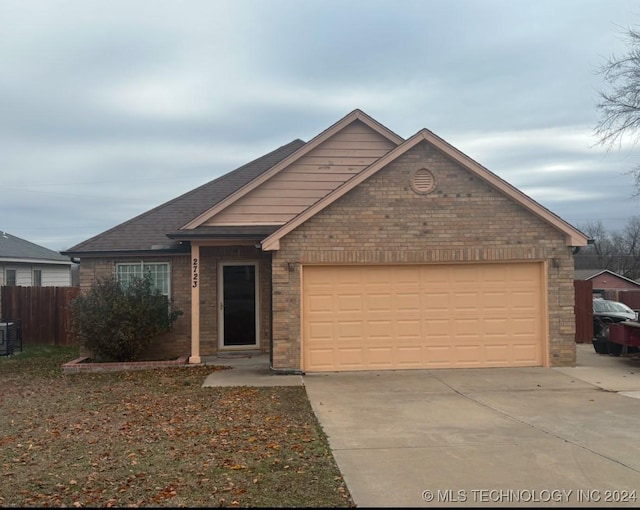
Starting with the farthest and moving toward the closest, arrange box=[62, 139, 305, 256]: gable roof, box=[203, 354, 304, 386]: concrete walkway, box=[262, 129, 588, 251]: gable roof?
box=[62, 139, 305, 256]: gable roof < box=[262, 129, 588, 251]: gable roof < box=[203, 354, 304, 386]: concrete walkway

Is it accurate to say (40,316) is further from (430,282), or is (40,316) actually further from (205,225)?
(430,282)

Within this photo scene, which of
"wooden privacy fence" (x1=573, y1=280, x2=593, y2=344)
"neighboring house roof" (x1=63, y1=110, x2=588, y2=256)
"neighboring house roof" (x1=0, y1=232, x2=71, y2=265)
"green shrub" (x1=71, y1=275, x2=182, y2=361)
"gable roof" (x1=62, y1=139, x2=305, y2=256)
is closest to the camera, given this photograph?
"green shrub" (x1=71, y1=275, x2=182, y2=361)

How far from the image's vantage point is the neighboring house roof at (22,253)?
74.2ft

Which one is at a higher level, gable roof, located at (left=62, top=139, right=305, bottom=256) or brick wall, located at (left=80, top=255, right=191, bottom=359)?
gable roof, located at (left=62, top=139, right=305, bottom=256)

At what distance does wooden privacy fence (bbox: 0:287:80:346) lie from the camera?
1920 centimetres

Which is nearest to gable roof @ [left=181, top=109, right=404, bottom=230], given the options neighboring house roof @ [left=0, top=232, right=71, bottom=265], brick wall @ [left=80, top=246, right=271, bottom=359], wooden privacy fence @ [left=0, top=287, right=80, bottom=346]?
brick wall @ [left=80, top=246, right=271, bottom=359]

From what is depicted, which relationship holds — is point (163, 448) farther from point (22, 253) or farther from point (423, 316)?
point (22, 253)

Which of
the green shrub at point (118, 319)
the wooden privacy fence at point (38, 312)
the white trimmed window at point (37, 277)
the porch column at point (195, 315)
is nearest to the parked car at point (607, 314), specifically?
the porch column at point (195, 315)

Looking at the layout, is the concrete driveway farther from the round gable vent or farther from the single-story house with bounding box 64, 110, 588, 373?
the round gable vent

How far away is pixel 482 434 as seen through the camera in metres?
7.10

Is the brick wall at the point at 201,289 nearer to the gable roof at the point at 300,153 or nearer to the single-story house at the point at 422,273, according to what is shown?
the gable roof at the point at 300,153

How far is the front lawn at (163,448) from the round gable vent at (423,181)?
473 cm

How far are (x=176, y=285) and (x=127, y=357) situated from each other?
7.31 feet

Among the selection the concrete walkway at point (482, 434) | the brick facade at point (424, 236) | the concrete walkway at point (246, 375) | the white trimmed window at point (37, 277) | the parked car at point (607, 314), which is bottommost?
the concrete walkway at point (246, 375)
